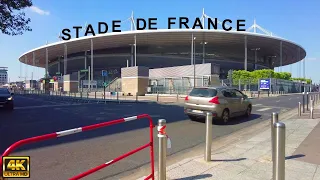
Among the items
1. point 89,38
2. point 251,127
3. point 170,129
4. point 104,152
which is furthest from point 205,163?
point 89,38

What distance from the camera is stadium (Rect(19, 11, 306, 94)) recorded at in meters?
60.7

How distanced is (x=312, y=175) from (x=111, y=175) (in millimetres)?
3649

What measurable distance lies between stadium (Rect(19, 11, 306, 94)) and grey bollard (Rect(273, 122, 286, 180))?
143 feet

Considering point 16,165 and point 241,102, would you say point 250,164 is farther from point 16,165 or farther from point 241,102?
point 241,102

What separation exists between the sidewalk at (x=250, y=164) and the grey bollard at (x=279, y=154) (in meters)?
1.16

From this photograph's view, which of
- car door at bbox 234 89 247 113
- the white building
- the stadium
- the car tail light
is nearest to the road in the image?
the car tail light

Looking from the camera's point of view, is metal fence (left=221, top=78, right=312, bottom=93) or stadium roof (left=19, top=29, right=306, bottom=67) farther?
stadium roof (left=19, top=29, right=306, bottom=67)

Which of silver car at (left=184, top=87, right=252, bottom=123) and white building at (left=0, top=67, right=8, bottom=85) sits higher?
white building at (left=0, top=67, right=8, bottom=85)

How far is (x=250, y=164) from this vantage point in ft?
18.1

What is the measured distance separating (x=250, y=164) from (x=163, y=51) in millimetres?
→ 70993

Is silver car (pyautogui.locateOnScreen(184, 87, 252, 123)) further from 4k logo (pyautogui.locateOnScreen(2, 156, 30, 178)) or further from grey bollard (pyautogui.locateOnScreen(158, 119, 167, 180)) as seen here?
4k logo (pyautogui.locateOnScreen(2, 156, 30, 178))

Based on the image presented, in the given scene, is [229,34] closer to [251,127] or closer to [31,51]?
[251,127]

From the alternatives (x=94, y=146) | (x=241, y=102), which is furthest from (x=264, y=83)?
(x=94, y=146)

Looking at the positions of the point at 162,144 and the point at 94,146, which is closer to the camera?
the point at 162,144
